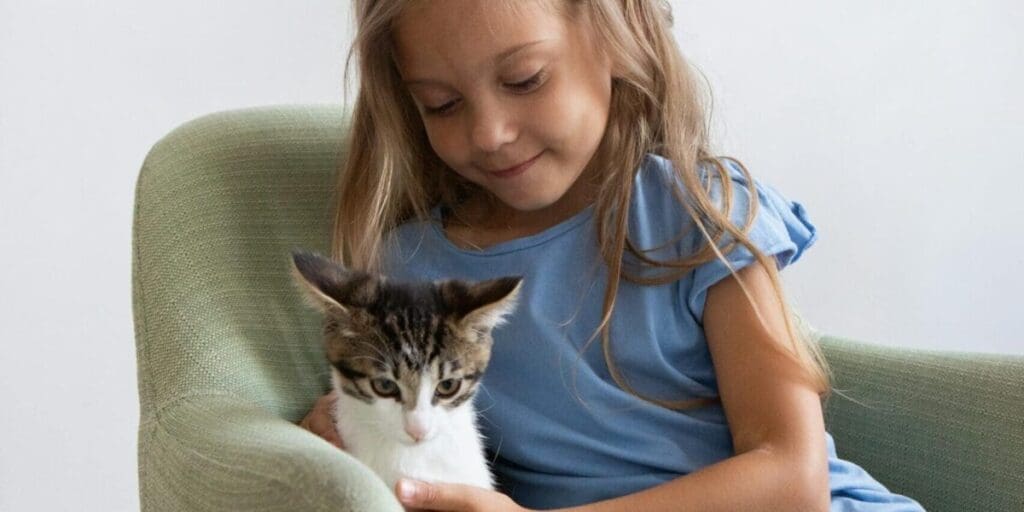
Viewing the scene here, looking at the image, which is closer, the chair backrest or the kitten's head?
the kitten's head

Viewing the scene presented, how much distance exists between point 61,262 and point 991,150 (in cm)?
168

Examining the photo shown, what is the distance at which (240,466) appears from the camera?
Result: 1.14 m

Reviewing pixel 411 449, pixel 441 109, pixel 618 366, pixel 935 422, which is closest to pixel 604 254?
pixel 618 366

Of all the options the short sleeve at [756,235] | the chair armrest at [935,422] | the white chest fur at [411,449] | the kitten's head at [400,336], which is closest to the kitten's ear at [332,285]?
the kitten's head at [400,336]

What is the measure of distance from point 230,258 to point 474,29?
0.41 meters

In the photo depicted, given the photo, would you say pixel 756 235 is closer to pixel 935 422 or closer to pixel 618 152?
pixel 618 152

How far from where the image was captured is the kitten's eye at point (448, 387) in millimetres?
1259

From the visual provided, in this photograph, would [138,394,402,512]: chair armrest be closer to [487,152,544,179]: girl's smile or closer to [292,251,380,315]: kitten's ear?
[292,251,380,315]: kitten's ear

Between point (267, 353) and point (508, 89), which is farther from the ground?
point (508, 89)

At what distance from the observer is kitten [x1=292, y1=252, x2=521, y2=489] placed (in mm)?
1223

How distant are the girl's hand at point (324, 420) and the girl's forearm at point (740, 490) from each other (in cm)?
29

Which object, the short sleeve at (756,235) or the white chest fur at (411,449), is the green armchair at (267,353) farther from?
the short sleeve at (756,235)

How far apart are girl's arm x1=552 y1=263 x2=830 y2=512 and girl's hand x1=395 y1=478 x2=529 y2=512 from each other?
0.39ft

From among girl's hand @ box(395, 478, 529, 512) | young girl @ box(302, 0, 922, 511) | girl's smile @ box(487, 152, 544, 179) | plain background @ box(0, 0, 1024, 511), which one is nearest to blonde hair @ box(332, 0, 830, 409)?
young girl @ box(302, 0, 922, 511)
